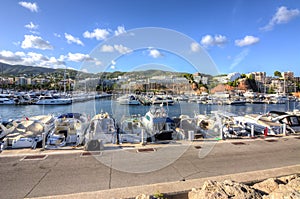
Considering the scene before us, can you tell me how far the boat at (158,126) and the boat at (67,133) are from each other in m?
4.13

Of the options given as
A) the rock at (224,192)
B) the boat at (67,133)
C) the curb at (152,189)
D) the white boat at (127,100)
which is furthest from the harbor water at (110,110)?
the rock at (224,192)

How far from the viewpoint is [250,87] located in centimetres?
10169

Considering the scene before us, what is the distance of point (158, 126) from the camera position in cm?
1161

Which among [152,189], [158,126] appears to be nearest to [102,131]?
[158,126]

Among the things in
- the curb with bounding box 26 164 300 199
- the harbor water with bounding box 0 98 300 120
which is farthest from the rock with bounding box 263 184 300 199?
the harbor water with bounding box 0 98 300 120

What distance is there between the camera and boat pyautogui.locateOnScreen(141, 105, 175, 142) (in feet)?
34.8

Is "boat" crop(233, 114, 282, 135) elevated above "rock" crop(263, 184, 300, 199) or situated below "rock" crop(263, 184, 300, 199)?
below

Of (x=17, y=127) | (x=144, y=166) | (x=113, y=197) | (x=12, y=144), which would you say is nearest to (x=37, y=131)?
(x=17, y=127)

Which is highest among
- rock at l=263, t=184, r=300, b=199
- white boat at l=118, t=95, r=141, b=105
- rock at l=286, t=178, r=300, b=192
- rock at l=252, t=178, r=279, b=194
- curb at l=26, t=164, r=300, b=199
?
white boat at l=118, t=95, r=141, b=105

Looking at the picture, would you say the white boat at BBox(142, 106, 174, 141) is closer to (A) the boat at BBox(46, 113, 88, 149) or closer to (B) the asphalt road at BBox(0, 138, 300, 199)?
(B) the asphalt road at BBox(0, 138, 300, 199)

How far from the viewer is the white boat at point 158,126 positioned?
10.6m

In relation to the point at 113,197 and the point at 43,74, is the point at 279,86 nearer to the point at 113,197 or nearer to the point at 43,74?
the point at 113,197

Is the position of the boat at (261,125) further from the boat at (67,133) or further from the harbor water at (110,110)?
the boat at (67,133)

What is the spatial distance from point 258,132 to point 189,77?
7.30 m
